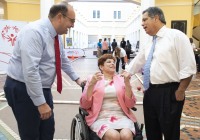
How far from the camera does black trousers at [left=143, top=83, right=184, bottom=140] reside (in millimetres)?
2725

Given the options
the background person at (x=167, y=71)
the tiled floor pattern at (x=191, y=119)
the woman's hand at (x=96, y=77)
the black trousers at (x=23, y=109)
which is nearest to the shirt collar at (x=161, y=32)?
the background person at (x=167, y=71)

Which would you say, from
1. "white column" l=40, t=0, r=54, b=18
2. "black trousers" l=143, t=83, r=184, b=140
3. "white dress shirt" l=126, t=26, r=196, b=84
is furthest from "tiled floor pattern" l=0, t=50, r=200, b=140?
"white column" l=40, t=0, r=54, b=18

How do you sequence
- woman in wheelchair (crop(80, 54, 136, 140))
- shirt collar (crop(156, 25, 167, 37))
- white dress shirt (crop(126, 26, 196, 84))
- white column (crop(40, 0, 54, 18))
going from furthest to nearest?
1. white column (crop(40, 0, 54, 18))
2. woman in wheelchair (crop(80, 54, 136, 140))
3. shirt collar (crop(156, 25, 167, 37))
4. white dress shirt (crop(126, 26, 196, 84))

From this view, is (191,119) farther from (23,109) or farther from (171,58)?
(23,109)

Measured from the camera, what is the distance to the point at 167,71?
2.67 m

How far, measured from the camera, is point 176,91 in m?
2.67

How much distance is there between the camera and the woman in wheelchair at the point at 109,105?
287 centimetres

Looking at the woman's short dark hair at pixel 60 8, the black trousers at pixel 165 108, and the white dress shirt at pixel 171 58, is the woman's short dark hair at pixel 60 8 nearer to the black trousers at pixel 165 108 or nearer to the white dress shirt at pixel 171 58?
the white dress shirt at pixel 171 58

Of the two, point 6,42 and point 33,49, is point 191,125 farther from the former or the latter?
point 6,42

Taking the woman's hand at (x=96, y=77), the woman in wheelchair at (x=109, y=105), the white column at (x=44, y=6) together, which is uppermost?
the white column at (x=44, y=6)

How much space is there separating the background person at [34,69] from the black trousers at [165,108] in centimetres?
A: 97

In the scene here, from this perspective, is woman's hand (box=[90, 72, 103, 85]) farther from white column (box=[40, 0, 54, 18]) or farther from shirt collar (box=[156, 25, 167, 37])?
white column (box=[40, 0, 54, 18])

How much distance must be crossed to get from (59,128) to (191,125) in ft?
6.41

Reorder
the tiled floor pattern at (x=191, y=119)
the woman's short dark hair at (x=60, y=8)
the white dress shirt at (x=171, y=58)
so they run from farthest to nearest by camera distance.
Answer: the tiled floor pattern at (x=191, y=119), the white dress shirt at (x=171, y=58), the woman's short dark hair at (x=60, y=8)
